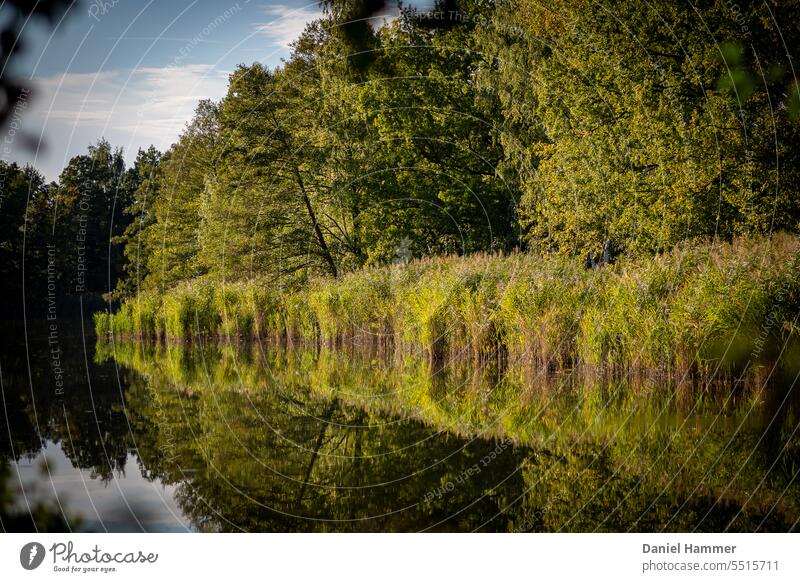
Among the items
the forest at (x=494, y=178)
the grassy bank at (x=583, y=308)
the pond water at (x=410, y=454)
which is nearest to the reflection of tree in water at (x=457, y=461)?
the pond water at (x=410, y=454)

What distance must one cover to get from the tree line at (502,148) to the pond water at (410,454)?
475 centimetres

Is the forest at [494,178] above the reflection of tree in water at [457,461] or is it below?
above

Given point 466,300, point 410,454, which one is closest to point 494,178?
point 466,300

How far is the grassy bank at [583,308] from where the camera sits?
430 inches

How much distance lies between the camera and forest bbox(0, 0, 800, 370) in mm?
13617

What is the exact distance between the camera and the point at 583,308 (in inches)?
500

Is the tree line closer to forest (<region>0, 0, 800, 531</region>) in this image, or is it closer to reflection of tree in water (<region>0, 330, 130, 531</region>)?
forest (<region>0, 0, 800, 531</region>)

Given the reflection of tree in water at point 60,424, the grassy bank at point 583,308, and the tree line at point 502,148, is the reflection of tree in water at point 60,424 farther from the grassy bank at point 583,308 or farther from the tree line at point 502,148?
the grassy bank at point 583,308

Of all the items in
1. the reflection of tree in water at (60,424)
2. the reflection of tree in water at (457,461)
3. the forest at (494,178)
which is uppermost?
the forest at (494,178)

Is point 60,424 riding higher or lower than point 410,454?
higher

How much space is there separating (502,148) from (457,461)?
22.7 m

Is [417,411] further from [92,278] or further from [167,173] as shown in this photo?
[92,278]

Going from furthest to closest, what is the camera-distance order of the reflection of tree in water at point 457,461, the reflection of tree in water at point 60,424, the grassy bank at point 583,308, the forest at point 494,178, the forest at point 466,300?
the forest at point 494,178, the grassy bank at point 583,308, the forest at point 466,300, the reflection of tree in water at point 457,461, the reflection of tree in water at point 60,424

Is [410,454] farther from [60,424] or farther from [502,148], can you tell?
[502,148]
